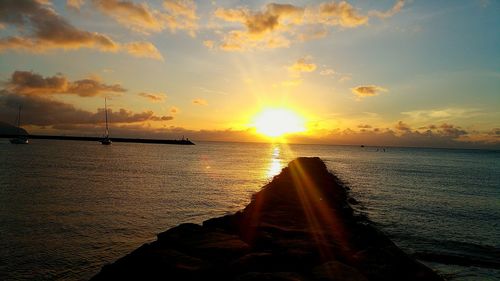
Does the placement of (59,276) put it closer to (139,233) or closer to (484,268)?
(139,233)

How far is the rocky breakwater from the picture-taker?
9.37 metres

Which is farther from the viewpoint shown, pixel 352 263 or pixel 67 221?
pixel 67 221

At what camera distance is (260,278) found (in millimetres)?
8406

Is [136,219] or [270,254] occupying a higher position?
[270,254]

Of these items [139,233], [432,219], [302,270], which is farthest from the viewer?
[432,219]

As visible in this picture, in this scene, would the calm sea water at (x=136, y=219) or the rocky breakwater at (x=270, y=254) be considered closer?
the rocky breakwater at (x=270, y=254)

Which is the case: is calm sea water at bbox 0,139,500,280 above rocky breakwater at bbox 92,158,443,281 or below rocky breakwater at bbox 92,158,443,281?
below

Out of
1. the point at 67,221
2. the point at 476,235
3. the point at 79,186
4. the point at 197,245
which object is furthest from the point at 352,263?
the point at 79,186

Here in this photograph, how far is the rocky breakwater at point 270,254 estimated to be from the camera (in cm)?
937

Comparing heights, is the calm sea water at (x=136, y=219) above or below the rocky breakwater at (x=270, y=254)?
below

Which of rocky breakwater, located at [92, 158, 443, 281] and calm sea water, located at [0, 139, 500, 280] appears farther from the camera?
calm sea water, located at [0, 139, 500, 280]

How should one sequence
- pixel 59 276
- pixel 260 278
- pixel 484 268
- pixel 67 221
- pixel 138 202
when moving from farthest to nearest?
1. pixel 138 202
2. pixel 67 221
3. pixel 484 268
4. pixel 59 276
5. pixel 260 278

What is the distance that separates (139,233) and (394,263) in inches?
493

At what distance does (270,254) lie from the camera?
1088 centimetres
